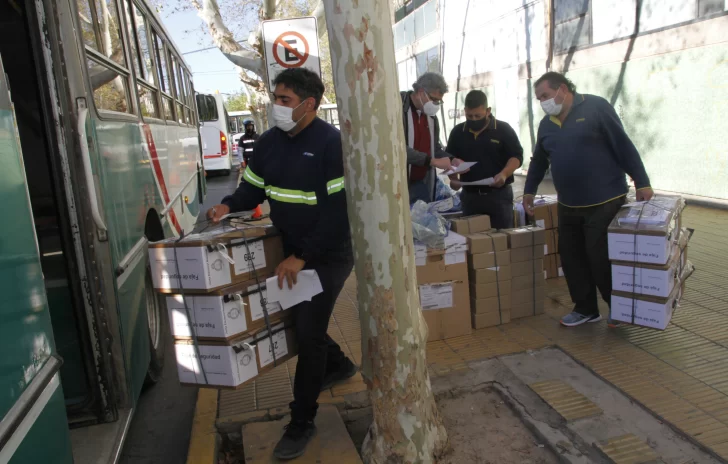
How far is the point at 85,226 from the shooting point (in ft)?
9.50

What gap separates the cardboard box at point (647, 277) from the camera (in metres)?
4.07

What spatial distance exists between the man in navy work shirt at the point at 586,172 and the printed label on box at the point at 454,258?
2.90 ft

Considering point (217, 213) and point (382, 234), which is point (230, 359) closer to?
point (217, 213)

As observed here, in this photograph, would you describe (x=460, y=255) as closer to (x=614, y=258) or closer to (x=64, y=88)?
(x=614, y=258)

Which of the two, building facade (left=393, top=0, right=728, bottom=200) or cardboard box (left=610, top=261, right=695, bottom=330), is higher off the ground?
building facade (left=393, top=0, right=728, bottom=200)

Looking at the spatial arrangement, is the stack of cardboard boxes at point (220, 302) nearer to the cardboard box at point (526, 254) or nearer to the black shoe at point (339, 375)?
the black shoe at point (339, 375)

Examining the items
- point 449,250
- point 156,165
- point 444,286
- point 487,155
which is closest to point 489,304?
point 444,286

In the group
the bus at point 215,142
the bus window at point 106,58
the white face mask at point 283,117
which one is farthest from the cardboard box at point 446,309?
the bus at point 215,142

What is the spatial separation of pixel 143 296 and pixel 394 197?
223 centimetres

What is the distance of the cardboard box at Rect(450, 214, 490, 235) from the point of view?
15.9 ft

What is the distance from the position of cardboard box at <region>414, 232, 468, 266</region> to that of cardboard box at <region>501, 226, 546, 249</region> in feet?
1.38

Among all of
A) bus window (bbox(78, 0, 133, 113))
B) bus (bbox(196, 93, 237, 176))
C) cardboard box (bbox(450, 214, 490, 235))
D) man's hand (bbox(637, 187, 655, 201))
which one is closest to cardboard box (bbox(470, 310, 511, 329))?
cardboard box (bbox(450, 214, 490, 235))

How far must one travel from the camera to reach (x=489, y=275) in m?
4.68

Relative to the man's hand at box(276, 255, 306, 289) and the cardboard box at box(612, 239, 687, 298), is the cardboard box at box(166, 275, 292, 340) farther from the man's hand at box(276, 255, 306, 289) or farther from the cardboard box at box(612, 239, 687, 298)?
the cardboard box at box(612, 239, 687, 298)
